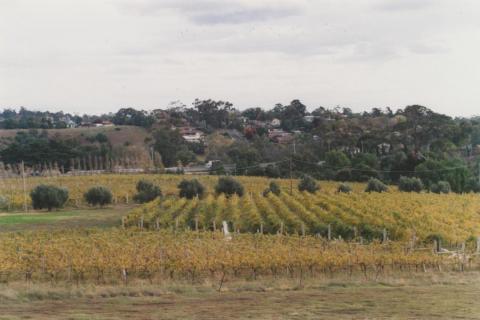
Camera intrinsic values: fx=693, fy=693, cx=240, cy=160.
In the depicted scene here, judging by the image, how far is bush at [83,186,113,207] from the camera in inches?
1882

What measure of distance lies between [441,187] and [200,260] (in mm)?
32258

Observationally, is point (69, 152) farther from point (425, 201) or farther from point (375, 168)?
point (425, 201)

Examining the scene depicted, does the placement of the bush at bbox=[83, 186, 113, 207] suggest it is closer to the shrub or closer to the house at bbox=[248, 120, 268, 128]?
the shrub

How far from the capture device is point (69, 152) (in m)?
79.4

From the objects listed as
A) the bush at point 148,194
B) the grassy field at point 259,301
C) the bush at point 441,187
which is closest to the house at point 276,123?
the bush at point 148,194

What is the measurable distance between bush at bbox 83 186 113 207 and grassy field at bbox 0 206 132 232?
123 cm

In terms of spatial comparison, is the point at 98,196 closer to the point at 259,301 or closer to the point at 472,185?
the point at 472,185

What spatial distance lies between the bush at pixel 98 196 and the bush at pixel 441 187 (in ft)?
74.4

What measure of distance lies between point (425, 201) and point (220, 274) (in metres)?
20.3

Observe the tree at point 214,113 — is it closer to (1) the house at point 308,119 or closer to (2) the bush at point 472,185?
(1) the house at point 308,119

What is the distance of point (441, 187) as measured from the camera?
48469 millimetres

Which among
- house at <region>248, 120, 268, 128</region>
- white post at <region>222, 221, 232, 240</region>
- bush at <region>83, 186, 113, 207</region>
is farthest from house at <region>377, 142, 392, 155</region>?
house at <region>248, 120, 268, 128</region>

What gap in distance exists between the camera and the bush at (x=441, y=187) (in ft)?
158

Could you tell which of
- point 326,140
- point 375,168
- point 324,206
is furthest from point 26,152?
point 324,206
